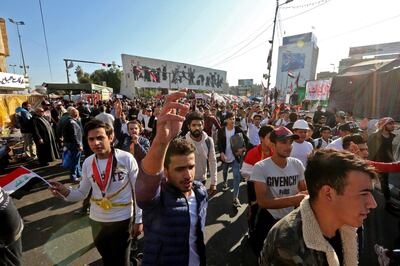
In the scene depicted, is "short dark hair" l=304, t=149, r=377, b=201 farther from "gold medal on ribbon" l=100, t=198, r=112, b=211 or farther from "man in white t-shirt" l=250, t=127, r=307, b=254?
"gold medal on ribbon" l=100, t=198, r=112, b=211

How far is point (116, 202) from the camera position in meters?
2.44

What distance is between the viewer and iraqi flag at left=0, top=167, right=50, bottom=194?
88.0 inches

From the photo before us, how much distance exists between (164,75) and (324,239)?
37.9 meters

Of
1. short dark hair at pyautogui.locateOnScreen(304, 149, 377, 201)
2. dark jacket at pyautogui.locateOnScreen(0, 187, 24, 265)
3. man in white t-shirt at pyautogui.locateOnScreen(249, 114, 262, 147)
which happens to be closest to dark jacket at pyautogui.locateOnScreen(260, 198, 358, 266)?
short dark hair at pyautogui.locateOnScreen(304, 149, 377, 201)

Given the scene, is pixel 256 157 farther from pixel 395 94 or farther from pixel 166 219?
pixel 395 94

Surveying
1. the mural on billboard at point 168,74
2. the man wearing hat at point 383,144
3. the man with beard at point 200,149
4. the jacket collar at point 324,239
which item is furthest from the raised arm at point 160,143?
the mural on billboard at point 168,74

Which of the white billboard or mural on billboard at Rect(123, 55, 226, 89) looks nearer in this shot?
the white billboard

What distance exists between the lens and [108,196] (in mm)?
2422

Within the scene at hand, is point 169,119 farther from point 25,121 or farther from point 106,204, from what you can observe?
point 25,121

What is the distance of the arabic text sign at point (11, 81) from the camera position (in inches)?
811

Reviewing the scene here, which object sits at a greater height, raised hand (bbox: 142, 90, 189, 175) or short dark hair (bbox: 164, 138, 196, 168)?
raised hand (bbox: 142, 90, 189, 175)

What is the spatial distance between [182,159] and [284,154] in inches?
56.0

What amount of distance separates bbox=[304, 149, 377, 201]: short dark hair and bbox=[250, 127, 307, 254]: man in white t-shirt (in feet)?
3.87

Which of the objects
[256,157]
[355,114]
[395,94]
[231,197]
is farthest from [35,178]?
[355,114]
